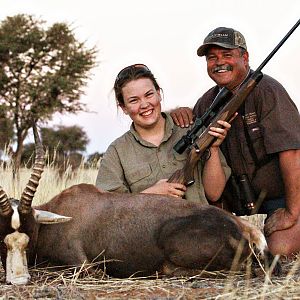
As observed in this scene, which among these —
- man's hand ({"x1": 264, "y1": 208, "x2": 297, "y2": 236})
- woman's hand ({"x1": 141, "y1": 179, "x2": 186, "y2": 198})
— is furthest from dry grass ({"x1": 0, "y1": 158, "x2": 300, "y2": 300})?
man's hand ({"x1": 264, "y1": 208, "x2": 297, "y2": 236})

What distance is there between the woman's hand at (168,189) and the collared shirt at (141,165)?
20 cm

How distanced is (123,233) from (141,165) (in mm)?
970

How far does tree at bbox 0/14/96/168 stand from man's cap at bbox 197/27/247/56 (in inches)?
718

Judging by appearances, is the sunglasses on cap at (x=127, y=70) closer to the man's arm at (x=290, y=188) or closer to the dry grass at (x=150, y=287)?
the man's arm at (x=290, y=188)

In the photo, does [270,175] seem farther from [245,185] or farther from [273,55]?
[273,55]

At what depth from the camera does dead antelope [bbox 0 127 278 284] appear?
4984mm

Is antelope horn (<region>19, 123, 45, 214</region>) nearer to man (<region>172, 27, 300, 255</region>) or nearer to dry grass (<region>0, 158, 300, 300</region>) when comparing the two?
dry grass (<region>0, 158, 300, 300</region>)

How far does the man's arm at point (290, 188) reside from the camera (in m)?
6.22

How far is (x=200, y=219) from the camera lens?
5.11m

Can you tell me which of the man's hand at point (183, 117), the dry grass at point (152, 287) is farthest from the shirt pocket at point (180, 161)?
the dry grass at point (152, 287)

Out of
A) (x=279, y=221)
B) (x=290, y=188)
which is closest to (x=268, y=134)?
(x=290, y=188)

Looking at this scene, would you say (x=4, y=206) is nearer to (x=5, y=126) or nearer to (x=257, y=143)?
(x=257, y=143)

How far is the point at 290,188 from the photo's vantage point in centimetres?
625

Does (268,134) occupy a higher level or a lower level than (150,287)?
higher
